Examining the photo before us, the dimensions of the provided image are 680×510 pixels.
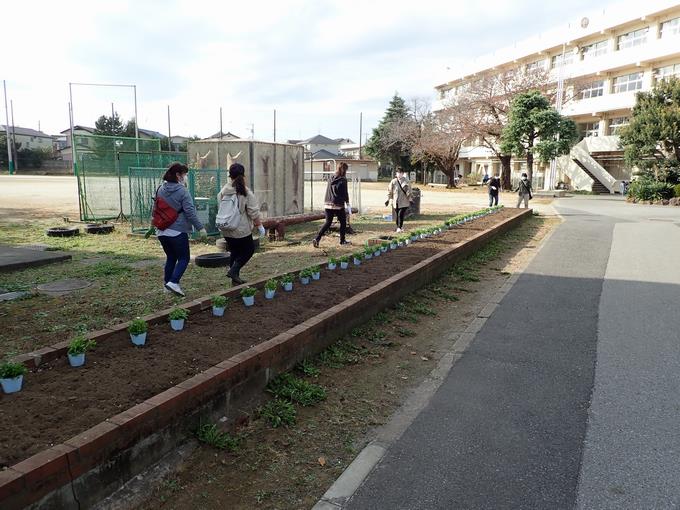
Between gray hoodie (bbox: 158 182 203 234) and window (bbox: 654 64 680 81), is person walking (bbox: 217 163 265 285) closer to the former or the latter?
gray hoodie (bbox: 158 182 203 234)

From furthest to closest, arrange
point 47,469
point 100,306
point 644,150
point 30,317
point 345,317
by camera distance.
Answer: point 644,150
point 100,306
point 30,317
point 345,317
point 47,469

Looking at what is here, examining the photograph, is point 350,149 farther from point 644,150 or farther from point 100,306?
point 100,306

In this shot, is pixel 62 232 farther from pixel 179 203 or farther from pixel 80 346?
pixel 80 346

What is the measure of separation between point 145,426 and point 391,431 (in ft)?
5.32

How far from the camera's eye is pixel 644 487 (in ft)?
9.07

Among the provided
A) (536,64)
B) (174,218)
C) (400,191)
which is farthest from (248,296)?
(536,64)

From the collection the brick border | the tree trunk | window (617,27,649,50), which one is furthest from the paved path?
window (617,27,649,50)

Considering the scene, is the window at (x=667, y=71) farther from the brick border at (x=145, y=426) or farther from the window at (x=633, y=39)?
the brick border at (x=145, y=426)

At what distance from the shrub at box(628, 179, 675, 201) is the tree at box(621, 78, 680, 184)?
78cm

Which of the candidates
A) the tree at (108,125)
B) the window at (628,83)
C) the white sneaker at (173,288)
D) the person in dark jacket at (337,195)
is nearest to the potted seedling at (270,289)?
the white sneaker at (173,288)

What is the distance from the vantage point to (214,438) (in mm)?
3076

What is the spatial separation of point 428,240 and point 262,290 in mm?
5102

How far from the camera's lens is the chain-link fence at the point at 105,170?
1313 cm

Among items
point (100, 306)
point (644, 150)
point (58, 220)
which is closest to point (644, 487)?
point (100, 306)
